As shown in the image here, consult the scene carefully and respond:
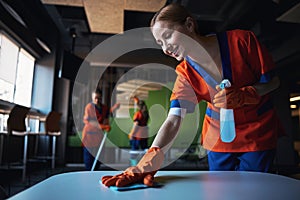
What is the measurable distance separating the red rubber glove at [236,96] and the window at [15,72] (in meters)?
3.85

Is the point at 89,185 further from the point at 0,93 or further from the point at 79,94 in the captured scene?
the point at 79,94

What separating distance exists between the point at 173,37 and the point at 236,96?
11.6 inches

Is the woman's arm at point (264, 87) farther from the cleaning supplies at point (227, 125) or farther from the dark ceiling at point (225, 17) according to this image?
the dark ceiling at point (225, 17)

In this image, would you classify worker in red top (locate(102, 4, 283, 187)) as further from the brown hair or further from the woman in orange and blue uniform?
the woman in orange and blue uniform

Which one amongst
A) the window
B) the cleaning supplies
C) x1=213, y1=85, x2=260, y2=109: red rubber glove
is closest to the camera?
x1=213, y1=85, x2=260, y2=109: red rubber glove

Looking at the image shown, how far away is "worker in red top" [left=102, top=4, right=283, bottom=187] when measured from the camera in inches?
32.0

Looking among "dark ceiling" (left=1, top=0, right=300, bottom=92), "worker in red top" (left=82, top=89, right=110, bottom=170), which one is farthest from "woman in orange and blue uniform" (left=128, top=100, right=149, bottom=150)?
"dark ceiling" (left=1, top=0, right=300, bottom=92)

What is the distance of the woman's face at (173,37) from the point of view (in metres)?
0.85

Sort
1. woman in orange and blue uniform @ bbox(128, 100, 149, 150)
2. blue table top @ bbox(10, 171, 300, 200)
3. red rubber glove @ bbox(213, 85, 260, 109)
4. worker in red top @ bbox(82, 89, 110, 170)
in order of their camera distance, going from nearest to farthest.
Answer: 1. blue table top @ bbox(10, 171, 300, 200)
2. red rubber glove @ bbox(213, 85, 260, 109)
3. worker in red top @ bbox(82, 89, 110, 170)
4. woman in orange and blue uniform @ bbox(128, 100, 149, 150)

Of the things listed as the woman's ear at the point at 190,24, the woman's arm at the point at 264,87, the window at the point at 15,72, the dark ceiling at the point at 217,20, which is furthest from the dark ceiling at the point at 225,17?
the woman's arm at the point at 264,87

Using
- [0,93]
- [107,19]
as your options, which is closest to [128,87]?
[107,19]

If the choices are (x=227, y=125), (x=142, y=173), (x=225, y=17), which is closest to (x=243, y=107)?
(x=227, y=125)

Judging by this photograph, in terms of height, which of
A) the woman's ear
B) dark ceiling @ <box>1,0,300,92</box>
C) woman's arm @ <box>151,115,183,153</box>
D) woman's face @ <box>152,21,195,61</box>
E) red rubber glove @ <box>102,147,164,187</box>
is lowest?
red rubber glove @ <box>102,147,164,187</box>

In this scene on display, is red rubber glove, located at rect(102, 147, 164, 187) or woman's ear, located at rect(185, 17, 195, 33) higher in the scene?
woman's ear, located at rect(185, 17, 195, 33)
